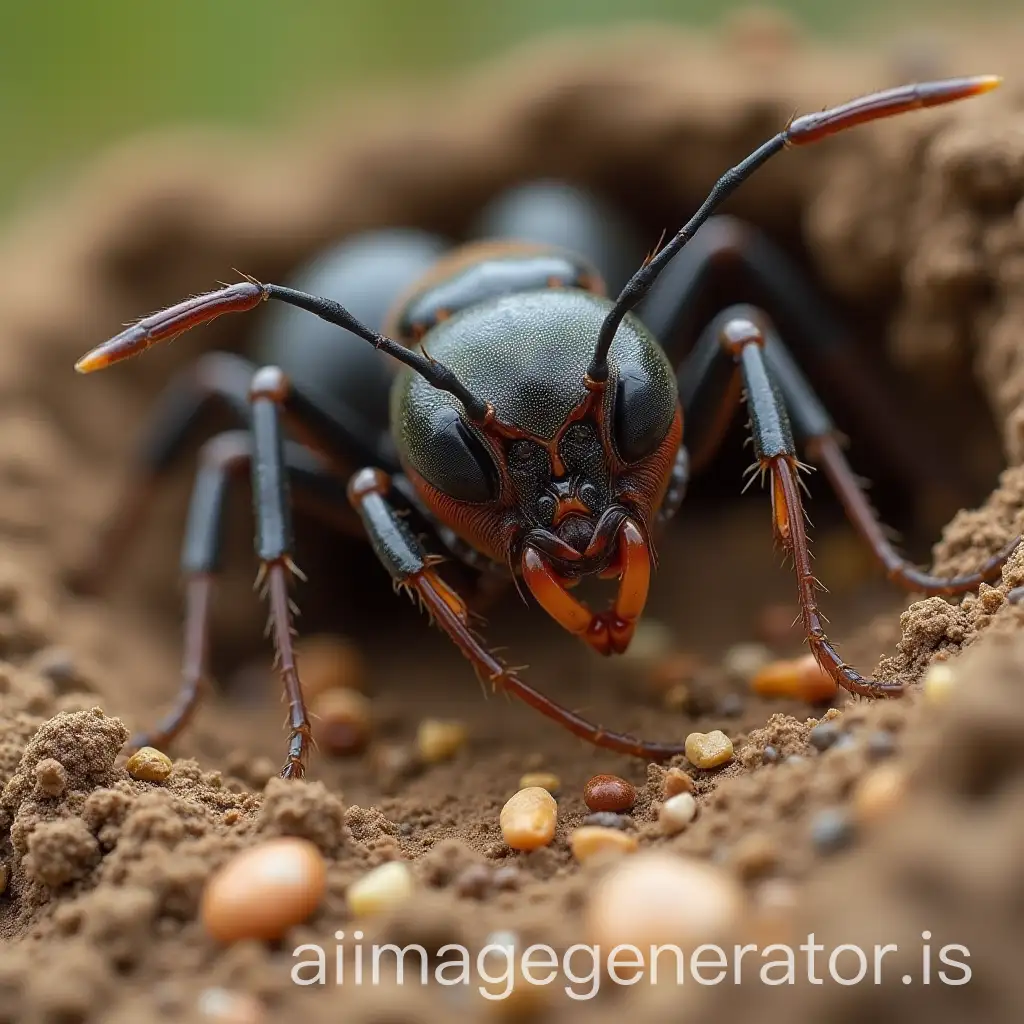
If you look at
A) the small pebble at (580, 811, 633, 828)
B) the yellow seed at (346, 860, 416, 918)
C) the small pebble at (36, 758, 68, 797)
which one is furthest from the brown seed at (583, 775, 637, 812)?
the small pebble at (36, 758, 68, 797)

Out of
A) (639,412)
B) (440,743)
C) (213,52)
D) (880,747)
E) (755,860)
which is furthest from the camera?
(213,52)

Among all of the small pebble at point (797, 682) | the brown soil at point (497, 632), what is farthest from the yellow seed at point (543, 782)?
the small pebble at point (797, 682)

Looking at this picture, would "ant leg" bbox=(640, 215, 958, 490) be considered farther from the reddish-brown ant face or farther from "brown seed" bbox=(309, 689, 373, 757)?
"brown seed" bbox=(309, 689, 373, 757)

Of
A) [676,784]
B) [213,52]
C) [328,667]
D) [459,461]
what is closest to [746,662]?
[676,784]

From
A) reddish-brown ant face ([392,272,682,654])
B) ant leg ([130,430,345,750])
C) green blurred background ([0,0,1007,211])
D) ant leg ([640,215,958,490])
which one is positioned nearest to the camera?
reddish-brown ant face ([392,272,682,654])

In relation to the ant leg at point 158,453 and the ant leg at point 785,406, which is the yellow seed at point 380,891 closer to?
the ant leg at point 785,406

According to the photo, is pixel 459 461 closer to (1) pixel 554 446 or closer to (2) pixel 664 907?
(1) pixel 554 446
